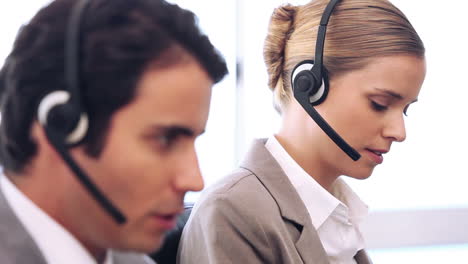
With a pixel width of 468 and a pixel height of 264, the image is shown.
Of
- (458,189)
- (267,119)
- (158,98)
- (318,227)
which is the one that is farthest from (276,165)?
(458,189)

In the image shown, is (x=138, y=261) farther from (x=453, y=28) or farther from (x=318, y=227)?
(x=453, y=28)

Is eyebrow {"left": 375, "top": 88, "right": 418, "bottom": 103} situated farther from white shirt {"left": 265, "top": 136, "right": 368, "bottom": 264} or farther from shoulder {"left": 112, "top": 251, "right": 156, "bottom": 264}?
shoulder {"left": 112, "top": 251, "right": 156, "bottom": 264}

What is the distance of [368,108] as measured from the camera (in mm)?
1251

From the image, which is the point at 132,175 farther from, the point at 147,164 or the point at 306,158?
the point at 306,158

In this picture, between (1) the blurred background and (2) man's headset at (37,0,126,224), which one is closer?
(2) man's headset at (37,0,126,224)

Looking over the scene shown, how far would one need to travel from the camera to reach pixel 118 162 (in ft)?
2.31

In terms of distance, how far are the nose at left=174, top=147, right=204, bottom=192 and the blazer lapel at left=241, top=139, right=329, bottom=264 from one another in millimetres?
507

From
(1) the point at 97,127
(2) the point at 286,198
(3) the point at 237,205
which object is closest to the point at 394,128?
(2) the point at 286,198

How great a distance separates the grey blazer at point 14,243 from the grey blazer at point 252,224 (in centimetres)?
43

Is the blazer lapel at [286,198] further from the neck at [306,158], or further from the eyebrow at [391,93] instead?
the eyebrow at [391,93]

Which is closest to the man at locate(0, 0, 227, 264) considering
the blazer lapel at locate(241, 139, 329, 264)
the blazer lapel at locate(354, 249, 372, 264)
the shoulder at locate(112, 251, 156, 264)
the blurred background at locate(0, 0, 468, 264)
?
the shoulder at locate(112, 251, 156, 264)

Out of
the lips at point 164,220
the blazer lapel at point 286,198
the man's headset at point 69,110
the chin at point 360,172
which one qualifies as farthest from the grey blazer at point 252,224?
the man's headset at point 69,110

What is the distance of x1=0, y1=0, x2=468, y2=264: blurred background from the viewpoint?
2295 mm

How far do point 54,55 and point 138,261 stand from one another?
1.24 ft
